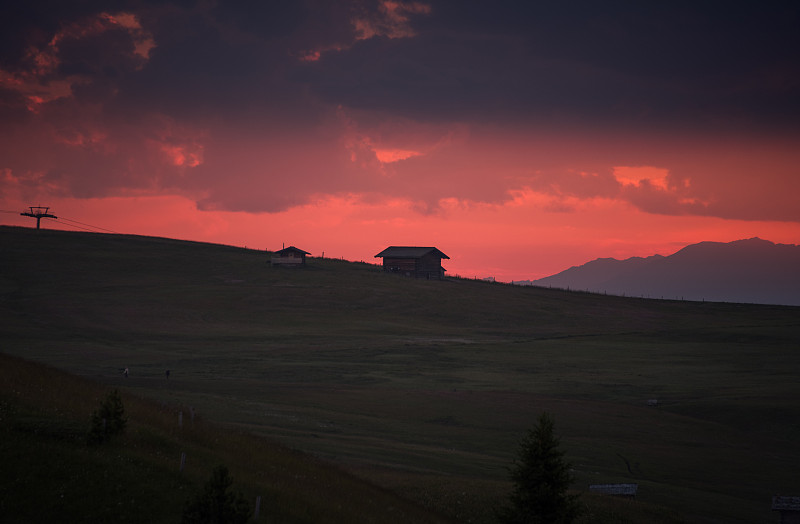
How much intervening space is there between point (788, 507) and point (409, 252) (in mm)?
135409

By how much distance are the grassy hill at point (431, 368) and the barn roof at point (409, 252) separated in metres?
10.0

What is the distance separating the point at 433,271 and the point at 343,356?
3303 inches

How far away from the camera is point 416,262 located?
16188cm

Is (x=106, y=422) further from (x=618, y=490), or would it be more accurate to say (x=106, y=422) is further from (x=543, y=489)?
(x=618, y=490)

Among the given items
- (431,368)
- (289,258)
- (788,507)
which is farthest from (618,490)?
(289,258)

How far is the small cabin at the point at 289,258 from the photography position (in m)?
155

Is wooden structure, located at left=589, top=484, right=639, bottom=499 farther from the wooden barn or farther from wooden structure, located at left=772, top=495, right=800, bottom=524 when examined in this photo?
the wooden barn

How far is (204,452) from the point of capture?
27625 mm

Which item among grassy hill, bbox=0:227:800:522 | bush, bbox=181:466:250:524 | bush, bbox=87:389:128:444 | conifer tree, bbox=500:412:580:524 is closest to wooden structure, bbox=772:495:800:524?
grassy hill, bbox=0:227:800:522

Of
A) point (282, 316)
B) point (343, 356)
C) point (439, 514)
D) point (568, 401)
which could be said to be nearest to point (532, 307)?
point (282, 316)

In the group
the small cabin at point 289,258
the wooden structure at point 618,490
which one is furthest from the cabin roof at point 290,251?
the wooden structure at point 618,490

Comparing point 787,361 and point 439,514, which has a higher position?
point 787,361

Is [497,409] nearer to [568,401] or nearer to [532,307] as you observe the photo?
[568,401]

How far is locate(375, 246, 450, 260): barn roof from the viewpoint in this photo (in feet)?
536
